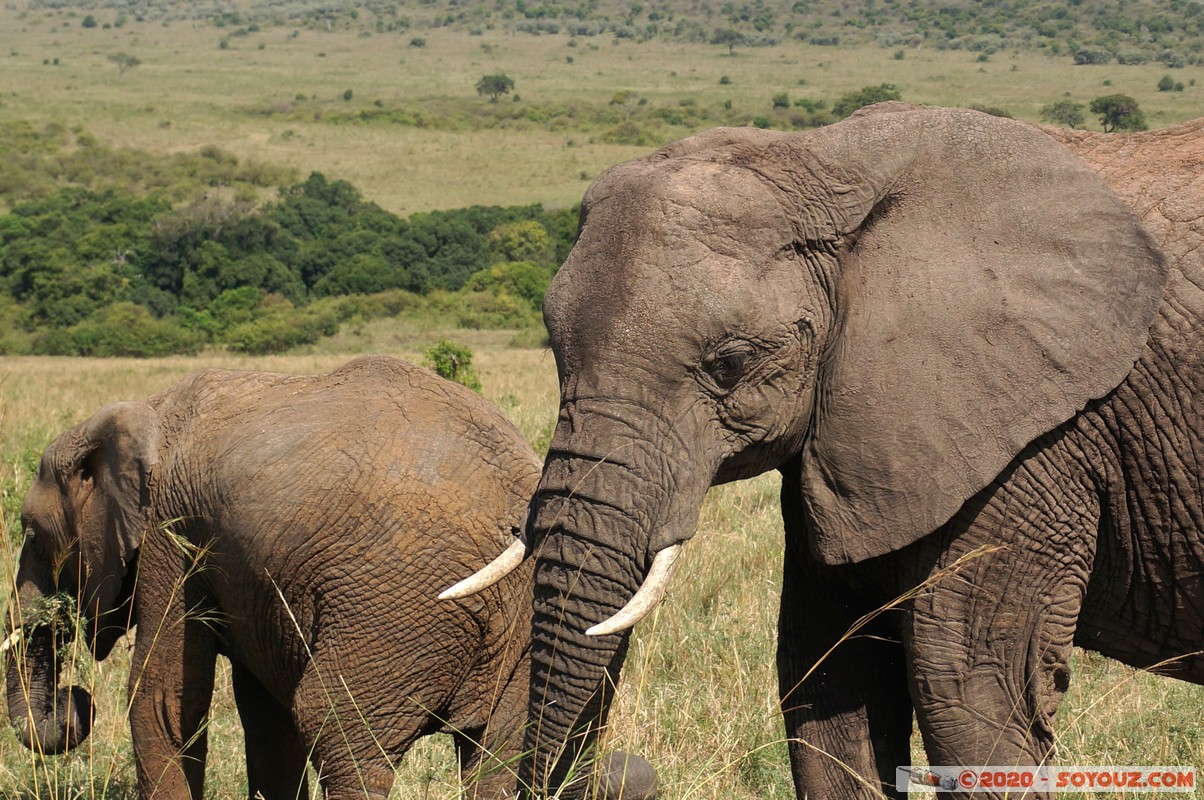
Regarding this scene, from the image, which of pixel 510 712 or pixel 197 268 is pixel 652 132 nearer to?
pixel 197 268

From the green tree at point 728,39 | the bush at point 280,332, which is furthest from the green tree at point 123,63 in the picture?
the bush at point 280,332

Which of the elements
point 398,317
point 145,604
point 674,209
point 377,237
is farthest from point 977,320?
point 377,237

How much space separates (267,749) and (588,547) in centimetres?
250

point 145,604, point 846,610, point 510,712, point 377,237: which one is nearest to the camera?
point 846,610

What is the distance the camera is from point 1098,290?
3154mm

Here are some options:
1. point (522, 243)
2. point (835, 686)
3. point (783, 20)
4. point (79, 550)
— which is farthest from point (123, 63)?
point (835, 686)

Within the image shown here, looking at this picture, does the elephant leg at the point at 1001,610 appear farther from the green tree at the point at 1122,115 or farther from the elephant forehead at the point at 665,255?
the green tree at the point at 1122,115

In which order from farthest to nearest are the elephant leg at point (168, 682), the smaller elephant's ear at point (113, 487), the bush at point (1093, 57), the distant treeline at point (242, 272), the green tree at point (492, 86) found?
the bush at point (1093, 57), the green tree at point (492, 86), the distant treeline at point (242, 272), the smaller elephant's ear at point (113, 487), the elephant leg at point (168, 682)

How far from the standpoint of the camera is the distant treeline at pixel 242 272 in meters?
32.2

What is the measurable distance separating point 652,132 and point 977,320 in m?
66.8

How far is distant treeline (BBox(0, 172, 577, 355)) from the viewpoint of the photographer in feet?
106

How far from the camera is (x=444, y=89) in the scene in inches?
3784

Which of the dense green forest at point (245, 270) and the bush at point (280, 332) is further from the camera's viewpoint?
the dense green forest at point (245, 270)

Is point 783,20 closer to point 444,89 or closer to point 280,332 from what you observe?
point 444,89
